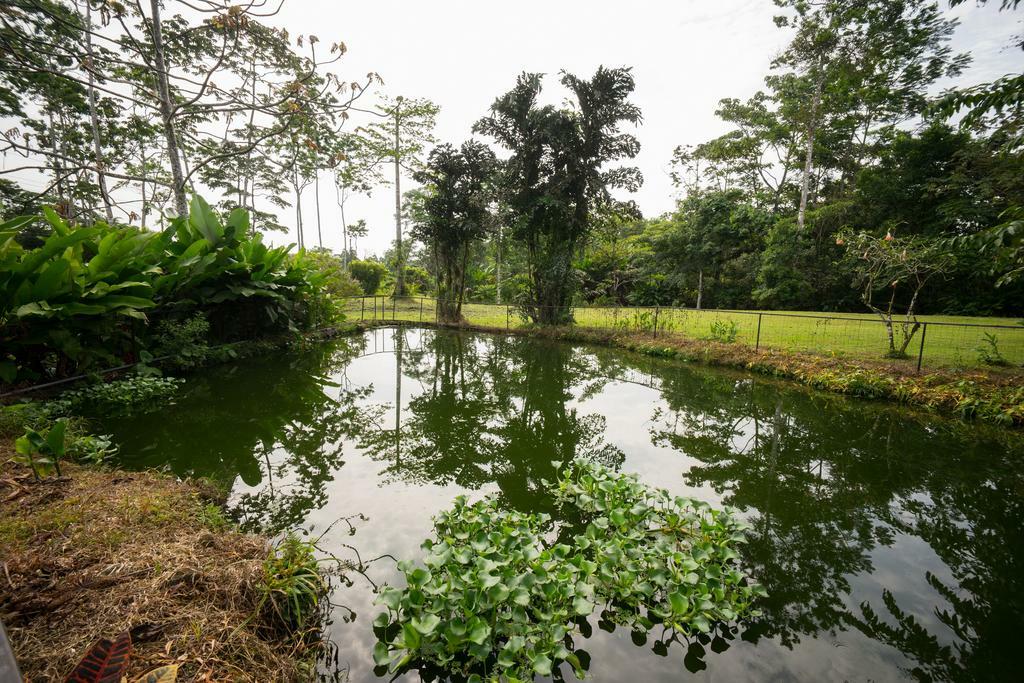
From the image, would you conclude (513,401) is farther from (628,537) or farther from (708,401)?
(628,537)

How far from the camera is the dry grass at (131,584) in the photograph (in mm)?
1415

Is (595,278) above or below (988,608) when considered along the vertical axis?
above

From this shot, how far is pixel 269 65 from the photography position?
8656mm

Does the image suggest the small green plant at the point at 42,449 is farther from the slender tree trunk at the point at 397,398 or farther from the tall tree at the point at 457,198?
the tall tree at the point at 457,198

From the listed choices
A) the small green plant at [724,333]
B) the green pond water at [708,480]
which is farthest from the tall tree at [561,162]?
the green pond water at [708,480]

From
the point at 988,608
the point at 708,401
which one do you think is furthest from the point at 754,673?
the point at 708,401

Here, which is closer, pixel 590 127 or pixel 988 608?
pixel 988 608

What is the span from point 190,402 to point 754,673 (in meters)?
5.91

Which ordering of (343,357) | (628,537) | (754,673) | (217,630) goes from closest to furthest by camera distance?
(217,630)
(754,673)
(628,537)
(343,357)

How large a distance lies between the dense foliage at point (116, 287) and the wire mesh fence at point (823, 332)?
291 inches

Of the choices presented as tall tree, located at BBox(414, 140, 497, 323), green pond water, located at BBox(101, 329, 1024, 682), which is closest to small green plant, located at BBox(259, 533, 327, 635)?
green pond water, located at BBox(101, 329, 1024, 682)

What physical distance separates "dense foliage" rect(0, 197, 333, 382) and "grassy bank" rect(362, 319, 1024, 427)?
8646 millimetres

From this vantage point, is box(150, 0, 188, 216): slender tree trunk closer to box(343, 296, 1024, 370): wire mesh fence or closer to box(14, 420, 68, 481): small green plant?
box(14, 420, 68, 481): small green plant

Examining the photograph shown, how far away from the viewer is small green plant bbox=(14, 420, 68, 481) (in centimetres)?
240
